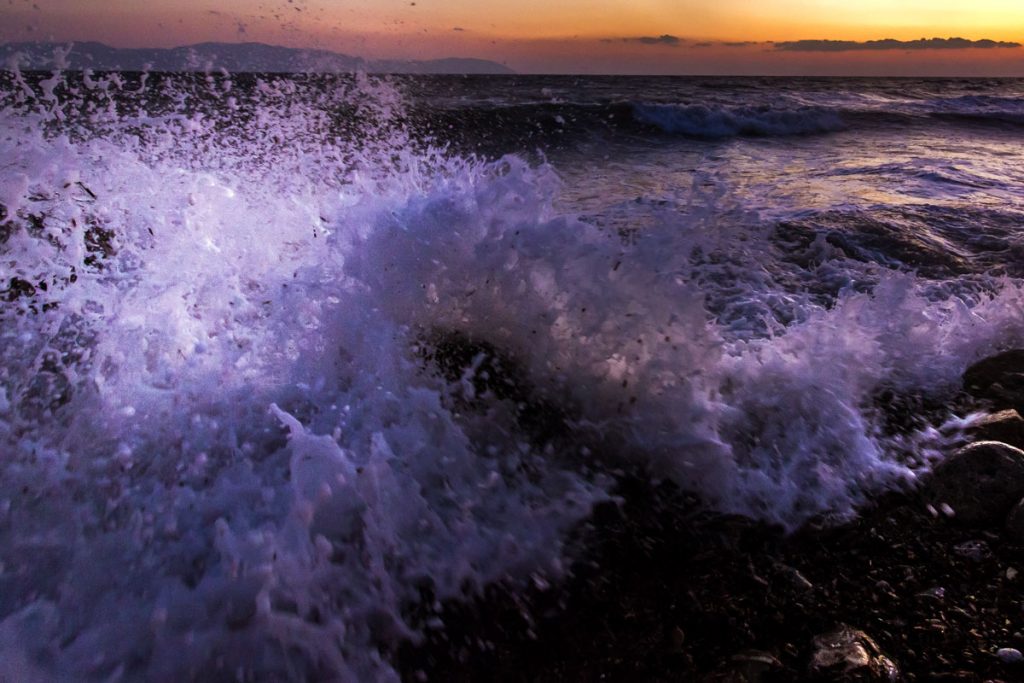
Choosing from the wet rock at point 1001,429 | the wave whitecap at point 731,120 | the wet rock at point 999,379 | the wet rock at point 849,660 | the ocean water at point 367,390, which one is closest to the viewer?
the wet rock at point 849,660

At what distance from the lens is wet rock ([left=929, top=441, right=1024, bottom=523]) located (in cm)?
219

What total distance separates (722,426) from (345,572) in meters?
1.59

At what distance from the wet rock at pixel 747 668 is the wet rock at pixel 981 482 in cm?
109

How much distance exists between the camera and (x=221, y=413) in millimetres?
2459

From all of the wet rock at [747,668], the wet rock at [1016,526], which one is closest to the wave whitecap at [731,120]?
the wet rock at [1016,526]

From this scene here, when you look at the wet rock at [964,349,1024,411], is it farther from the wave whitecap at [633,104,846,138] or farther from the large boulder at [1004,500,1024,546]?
the wave whitecap at [633,104,846,138]

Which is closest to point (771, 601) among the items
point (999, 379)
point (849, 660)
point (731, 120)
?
point (849, 660)

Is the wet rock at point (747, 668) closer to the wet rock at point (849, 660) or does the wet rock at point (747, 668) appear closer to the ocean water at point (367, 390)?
the wet rock at point (849, 660)

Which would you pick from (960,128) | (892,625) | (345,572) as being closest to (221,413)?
(345,572)

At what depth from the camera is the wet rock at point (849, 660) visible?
1.58 m

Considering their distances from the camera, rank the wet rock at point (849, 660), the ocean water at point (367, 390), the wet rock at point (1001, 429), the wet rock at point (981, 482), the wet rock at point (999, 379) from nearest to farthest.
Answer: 1. the wet rock at point (849, 660)
2. the ocean water at point (367, 390)
3. the wet rock at point (981, 482)
4. the wet rock at point (1001, 429)
5. the wet rock at point (999, 379)

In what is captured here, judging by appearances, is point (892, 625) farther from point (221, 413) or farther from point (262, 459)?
point (221, 413)

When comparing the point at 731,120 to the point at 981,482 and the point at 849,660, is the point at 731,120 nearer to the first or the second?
the point at 981,482

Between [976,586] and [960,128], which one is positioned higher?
[960,128]
